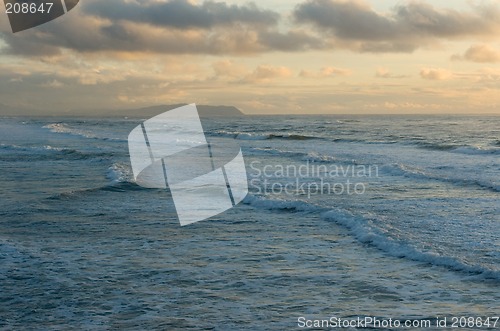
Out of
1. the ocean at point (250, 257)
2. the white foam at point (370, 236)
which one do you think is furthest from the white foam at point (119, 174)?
the white foam at point (370, 236)

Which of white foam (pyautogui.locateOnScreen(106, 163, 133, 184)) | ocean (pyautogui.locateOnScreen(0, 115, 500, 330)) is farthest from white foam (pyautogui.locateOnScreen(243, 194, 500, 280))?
white foam (pyautogui.locateOnScreen(106, 163, 133, 184))

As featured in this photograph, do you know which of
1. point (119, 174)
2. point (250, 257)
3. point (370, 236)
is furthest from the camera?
point (119, 174)

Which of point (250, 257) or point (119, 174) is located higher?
point (119, 174)

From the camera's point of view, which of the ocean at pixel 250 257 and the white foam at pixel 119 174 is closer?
the ocean at pixel 250 257

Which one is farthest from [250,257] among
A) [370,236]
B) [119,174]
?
[119,174]

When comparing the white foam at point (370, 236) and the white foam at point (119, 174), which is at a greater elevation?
the white foam at point (119, 174)

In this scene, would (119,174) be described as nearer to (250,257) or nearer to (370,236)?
(370,236)

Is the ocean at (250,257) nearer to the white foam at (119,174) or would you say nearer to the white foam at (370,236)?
the white foam at (370,236)

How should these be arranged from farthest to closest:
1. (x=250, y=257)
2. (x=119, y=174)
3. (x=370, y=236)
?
(x=119, y=174) < (x=370, y=236) < (x=250, y=257)

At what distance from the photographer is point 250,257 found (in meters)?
8.64

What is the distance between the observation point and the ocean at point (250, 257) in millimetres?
6285

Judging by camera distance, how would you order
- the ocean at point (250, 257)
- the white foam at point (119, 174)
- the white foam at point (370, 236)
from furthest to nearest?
1. the white foam at point (119, 174)
2. the white foam at point (370, 236)
3. the ocean at point (250, 257)

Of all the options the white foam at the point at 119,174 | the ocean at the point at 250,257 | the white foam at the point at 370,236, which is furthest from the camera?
the white foam at the point at 119,174

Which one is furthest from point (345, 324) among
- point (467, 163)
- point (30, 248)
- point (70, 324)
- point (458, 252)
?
point (467, 163)
